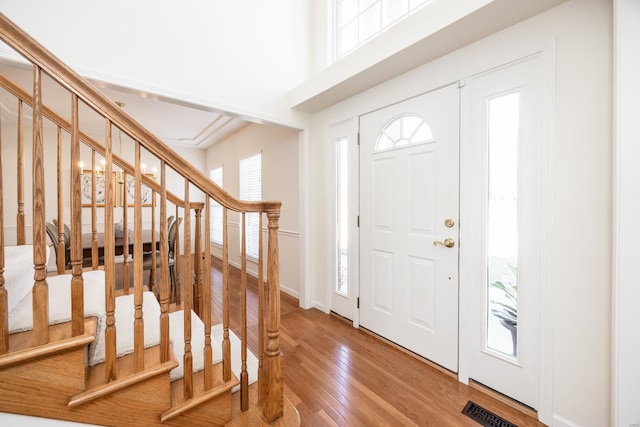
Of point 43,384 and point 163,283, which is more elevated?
point 163,283

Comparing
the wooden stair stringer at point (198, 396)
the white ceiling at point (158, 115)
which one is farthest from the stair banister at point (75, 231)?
the white ceiling at point (158, 115)

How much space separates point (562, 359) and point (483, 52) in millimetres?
1933

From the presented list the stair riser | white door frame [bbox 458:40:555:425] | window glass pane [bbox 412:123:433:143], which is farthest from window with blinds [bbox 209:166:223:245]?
white door frame [bbox 458:40:555:425]

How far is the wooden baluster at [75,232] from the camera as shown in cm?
96

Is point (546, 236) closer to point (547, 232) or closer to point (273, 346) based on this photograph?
point (547, 232)

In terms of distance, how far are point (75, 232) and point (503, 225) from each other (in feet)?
7.29

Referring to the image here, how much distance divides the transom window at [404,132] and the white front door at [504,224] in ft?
1.05

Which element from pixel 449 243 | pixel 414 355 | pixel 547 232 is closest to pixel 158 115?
pixel 449 243

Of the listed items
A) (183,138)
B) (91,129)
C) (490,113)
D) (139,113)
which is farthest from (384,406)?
(91,129)

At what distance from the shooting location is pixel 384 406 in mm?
1705

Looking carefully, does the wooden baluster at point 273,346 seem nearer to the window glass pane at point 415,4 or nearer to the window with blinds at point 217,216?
the window glass pane at point 415,4

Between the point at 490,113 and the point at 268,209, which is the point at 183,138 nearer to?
the point at 268,209

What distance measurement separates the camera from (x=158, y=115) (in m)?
4.29

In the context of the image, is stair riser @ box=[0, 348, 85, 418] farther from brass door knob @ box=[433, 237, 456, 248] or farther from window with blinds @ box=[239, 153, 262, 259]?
window with blinds @ box=[239, 153, 262, 259]
